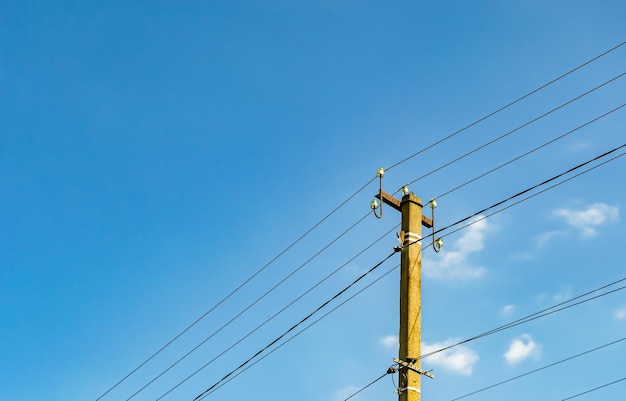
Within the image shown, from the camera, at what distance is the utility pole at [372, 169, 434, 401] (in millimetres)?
13828

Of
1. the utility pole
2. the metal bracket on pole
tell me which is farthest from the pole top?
the metal bracket on pole

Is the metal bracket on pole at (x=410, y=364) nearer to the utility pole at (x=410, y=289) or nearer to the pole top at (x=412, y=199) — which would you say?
the utility pole at (x=410, y=289)

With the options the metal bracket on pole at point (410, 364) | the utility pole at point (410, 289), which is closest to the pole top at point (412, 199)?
the utility pole at point (410, 289)

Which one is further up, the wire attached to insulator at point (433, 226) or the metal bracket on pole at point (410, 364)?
the wire attached to insulator at point (433, 226)

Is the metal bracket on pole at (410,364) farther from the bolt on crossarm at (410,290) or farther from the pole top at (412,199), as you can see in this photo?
the pole top at (412,199)

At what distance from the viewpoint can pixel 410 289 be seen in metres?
14.6

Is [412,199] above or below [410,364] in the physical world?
above

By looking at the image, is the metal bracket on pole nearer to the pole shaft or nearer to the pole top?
the pole shaft

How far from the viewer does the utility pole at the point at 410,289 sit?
13.8 m

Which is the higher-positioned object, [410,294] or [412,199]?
[412,199]

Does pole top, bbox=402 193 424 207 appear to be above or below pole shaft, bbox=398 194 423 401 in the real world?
above

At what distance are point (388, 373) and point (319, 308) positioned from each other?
3.56 metres

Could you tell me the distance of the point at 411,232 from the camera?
15242mm

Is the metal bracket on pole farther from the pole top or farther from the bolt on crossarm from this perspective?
the pole top
